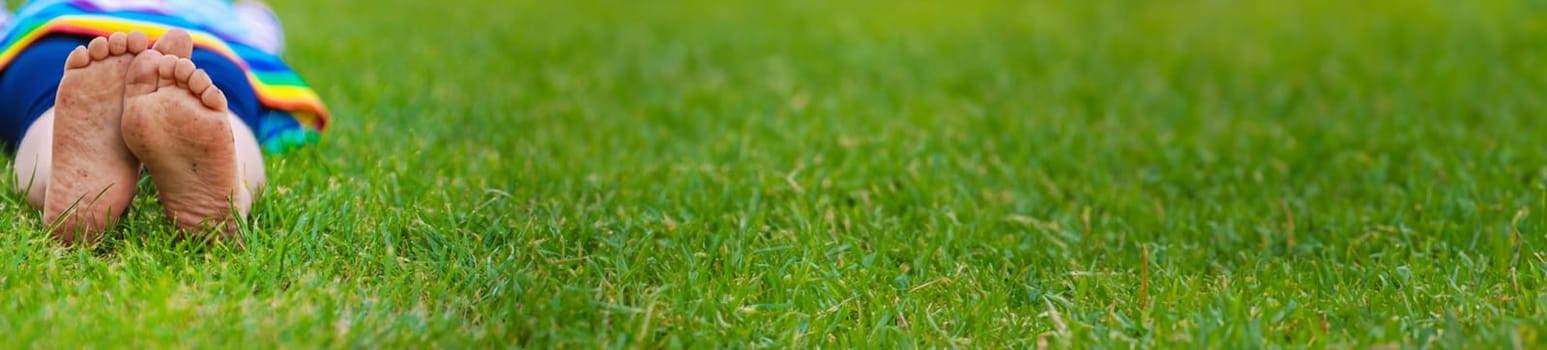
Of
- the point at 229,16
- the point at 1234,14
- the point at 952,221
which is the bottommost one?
the point at 1234,14

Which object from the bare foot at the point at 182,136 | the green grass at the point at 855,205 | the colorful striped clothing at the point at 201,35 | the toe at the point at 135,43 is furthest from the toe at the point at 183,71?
the colorful striped clothing at the point at 201,35

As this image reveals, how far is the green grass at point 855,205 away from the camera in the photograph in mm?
2008

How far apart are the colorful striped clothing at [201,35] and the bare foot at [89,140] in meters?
0.39

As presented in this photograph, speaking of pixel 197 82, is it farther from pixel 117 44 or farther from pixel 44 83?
pixel 44 83

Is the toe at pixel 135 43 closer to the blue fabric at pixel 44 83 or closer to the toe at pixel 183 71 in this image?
the toe at pixel 183 71

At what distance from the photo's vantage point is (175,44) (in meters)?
2.14

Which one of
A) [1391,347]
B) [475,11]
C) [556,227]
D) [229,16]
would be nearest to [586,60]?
[475,11]

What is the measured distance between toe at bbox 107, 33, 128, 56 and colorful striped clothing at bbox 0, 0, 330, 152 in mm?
380

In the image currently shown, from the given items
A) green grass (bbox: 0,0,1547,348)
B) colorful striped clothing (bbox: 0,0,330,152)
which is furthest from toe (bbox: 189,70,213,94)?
colorful striped clothing (bbox: 0,0,330,152)

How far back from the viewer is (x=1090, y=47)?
5.14m

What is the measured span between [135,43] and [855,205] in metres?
1.46

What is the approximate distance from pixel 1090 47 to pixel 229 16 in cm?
341

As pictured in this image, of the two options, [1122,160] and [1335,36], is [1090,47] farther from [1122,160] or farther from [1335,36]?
[1122,160]

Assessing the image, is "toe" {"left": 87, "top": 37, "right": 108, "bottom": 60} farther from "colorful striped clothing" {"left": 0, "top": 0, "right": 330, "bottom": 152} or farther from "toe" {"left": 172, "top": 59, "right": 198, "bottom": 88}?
"colorful striped clothing" {"left": 0, "top": 0, "right": 330, "bottom": 152}
